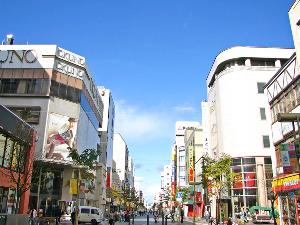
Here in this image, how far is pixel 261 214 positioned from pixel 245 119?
55.7 ft

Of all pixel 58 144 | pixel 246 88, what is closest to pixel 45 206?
pixel 58 144

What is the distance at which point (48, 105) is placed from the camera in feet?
168

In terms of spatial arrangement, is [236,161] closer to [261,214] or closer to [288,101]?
[261,214]

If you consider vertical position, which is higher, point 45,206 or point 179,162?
point 179,162

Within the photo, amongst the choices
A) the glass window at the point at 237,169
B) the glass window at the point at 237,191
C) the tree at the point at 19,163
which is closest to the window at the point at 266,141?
the glass window at the point at 237,169

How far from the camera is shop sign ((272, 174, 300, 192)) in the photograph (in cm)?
2903

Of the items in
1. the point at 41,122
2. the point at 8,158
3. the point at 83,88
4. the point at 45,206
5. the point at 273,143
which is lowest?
the point at 45,206

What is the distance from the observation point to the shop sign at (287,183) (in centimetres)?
2903

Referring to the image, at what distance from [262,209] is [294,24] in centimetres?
3125

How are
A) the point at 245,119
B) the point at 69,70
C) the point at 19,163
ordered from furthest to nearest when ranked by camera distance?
1. the point at 245,119
2. the point at 69,70
3. the point at 19,163

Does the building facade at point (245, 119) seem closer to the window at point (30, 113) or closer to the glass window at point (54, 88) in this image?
the glass window at point (54, 88)

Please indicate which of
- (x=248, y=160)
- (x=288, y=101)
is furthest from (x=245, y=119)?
(x=288, y=101)

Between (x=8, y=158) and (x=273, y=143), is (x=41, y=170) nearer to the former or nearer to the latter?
(x=8, y=158)

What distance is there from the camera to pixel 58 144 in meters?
50.5
